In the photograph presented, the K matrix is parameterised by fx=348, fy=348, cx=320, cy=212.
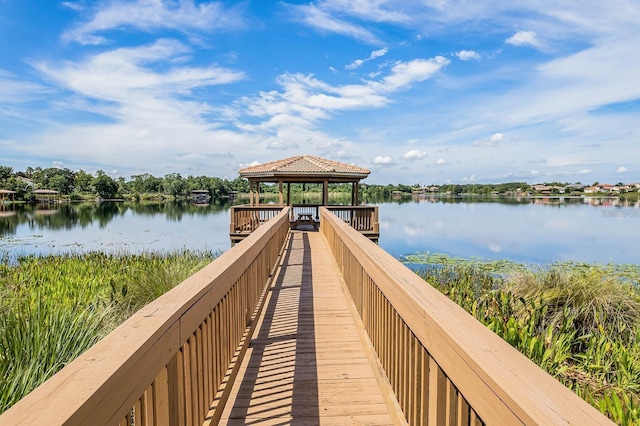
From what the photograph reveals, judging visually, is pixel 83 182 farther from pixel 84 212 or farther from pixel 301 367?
pixel 301 367

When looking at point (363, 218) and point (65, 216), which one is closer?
point (363, 218)

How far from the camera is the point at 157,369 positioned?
4.25 feet

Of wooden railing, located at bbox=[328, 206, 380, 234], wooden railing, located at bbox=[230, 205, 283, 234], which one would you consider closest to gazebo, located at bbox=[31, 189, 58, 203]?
wooden railing, located at bbox=[230, 205, 283, 234]

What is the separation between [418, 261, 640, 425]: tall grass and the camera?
4.07 metres

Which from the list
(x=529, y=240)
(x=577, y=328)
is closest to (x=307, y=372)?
(x=577, y=328)

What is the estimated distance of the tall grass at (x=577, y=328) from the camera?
Answer: 13.4ft

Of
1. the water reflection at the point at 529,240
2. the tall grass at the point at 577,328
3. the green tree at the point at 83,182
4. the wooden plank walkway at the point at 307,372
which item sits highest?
the green tree at the point at 83,182

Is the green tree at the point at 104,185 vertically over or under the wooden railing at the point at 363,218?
over

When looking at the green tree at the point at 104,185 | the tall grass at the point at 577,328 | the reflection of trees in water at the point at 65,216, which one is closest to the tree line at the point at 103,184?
the green tree at the point at 104,185

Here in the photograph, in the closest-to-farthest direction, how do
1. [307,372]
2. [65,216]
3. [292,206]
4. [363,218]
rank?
[307,372] → [363,218] → [292,206] → [65,216]

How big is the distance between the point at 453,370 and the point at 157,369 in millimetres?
1100

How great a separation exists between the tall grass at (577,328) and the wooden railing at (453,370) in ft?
7.06

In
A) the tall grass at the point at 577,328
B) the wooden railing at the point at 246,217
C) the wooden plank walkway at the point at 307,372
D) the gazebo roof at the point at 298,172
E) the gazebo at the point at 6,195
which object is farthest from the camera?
the gazebo at the point at 6,195

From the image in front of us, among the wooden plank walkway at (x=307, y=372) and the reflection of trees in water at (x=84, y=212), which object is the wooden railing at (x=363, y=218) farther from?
the reflection of trees in water at (x=84, y=212)
